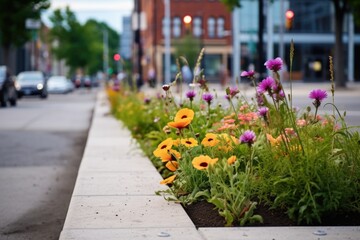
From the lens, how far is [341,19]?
39312 mm

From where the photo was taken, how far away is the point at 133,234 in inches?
217

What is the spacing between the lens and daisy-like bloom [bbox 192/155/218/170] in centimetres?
625

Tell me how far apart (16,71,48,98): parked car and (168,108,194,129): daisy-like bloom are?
4066cm

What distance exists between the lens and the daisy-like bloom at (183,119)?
6.77m

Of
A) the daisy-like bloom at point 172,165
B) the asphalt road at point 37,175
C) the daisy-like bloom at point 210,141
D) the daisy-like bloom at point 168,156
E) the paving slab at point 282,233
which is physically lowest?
the asphalt road at point 37,175

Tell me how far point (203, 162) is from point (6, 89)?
28.4 metres

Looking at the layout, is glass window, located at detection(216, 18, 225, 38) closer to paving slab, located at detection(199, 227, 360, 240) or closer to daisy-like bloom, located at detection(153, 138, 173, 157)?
daisy-like bloom, located at detection(153, 138, 173, 157)

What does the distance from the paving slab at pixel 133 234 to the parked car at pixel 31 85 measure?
41940 mm

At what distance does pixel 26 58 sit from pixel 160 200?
302ft

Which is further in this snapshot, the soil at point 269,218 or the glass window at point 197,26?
the glass window at point 197,26

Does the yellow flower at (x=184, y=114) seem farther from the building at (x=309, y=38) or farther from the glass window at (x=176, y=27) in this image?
the glass window at (x=176, y=27)

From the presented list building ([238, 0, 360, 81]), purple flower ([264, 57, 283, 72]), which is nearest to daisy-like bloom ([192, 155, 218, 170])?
purple flower ([264, 57, 283, 72])

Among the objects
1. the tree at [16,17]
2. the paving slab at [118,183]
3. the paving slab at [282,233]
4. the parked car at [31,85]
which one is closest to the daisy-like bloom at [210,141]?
the paving slab at [118,183]

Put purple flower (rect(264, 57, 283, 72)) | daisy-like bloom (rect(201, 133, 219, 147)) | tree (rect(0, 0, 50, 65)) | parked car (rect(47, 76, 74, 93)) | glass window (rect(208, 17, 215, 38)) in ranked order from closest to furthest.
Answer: purple flower (rect(264, 57, 283, 72)), daisy-like bloom (rect(201, 133, 219, 147)), tree (rect(0, 0, 50, 65)), parked car (rect(47, 76, 74, 93)), glass window (rect(208, 17, 215, 38))
